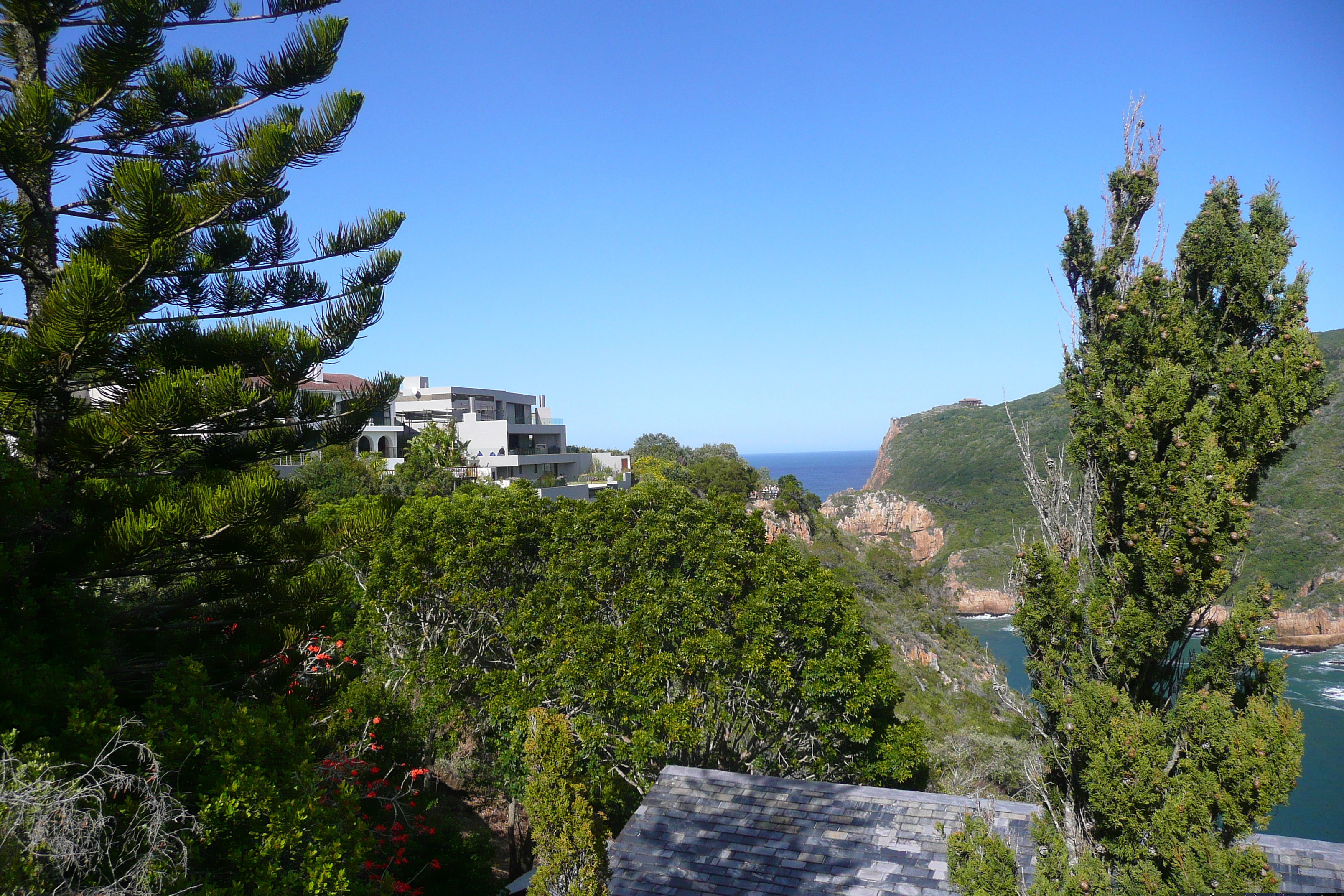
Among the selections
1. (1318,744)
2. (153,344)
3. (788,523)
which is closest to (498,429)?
(788,523)

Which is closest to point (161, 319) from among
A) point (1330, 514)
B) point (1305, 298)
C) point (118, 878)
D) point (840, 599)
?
point (118, 878)

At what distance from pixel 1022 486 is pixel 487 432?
106 ft

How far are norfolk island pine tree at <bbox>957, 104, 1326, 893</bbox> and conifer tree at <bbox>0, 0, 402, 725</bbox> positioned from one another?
215 inches

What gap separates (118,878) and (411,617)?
8.15 metres

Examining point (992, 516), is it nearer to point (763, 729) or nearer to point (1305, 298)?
point (763, 729)

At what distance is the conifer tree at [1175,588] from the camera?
3.50 m

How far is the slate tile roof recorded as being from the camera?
6066mm

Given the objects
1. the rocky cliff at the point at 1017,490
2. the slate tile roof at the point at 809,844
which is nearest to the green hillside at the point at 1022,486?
the rocky cliff at the point at 1017,490

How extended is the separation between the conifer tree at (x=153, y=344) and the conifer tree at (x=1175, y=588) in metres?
5.46

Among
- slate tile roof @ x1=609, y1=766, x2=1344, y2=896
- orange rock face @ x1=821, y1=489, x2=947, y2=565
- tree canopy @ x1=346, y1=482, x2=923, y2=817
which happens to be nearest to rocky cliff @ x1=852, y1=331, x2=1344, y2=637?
orange rock face @ x1=821, y1=489, x2=947, y2=565

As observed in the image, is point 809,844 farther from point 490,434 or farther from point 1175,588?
point 490,434

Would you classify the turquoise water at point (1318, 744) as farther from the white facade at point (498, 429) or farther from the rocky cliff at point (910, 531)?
the white facade at point (498, 429)

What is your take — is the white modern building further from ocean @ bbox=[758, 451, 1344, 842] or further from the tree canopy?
ocean @ bbox=[758, 451, 1344, 842]

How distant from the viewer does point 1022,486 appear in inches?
1777
